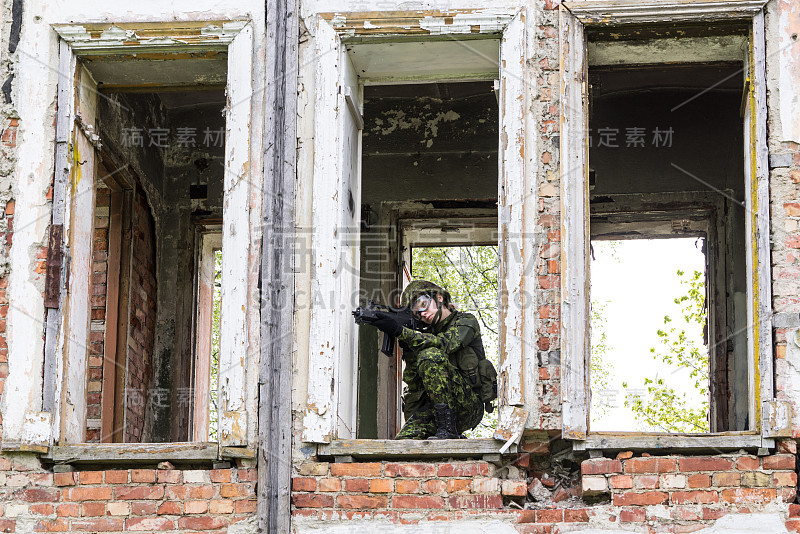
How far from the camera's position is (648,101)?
9.71 m

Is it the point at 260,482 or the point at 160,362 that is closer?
the point at 260,482

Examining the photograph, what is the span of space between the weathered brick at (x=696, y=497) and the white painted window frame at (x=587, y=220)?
0.24m

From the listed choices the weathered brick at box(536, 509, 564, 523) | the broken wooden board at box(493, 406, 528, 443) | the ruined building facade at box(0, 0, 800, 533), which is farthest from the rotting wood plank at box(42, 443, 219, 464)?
the weathered brick at box(536, 509, 564, 523)

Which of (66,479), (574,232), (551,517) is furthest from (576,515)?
(66,479)

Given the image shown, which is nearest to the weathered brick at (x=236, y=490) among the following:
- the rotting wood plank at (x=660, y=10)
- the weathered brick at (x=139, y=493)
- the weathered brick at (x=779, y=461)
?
the weathered brick at (x=139, y=493)

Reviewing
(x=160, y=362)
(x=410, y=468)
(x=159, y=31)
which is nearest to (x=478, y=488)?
(x=410, y=468)

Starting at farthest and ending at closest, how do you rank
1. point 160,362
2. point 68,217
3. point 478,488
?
1. point 160,362
2. point 68,217
3. point 478,488

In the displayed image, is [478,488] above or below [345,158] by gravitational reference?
below

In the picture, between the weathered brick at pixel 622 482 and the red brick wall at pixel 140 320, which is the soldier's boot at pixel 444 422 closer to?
the weathered brick at pixel 622 482

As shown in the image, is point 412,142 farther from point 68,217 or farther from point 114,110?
point 68,217

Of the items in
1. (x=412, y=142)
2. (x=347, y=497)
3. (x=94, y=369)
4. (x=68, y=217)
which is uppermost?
(x=412, y=142)

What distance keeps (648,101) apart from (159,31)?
13.2 ft

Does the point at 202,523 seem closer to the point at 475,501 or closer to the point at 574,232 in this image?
the point at 475,501

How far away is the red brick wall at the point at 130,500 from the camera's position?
6.71 meters
